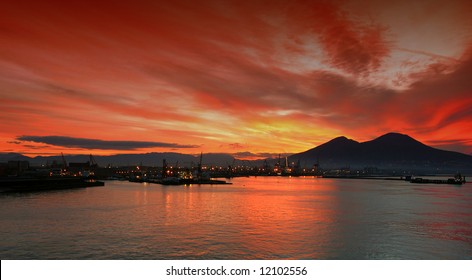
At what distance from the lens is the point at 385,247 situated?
64.0 feet

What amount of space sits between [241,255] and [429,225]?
17358 mm

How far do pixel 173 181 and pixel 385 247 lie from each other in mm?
84218

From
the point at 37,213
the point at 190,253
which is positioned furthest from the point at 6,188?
the point at 190,253

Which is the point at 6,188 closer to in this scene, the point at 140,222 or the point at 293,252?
the point at 140,222

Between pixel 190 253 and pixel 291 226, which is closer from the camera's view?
pixel 190 253

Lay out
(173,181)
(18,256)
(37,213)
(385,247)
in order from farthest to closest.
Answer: (173,181) < (37,213) < (385,247) < (18,256)

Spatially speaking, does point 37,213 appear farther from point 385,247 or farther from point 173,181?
point 173,181

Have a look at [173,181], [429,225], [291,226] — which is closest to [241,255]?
[291,226]

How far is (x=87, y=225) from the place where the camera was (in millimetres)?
25719
